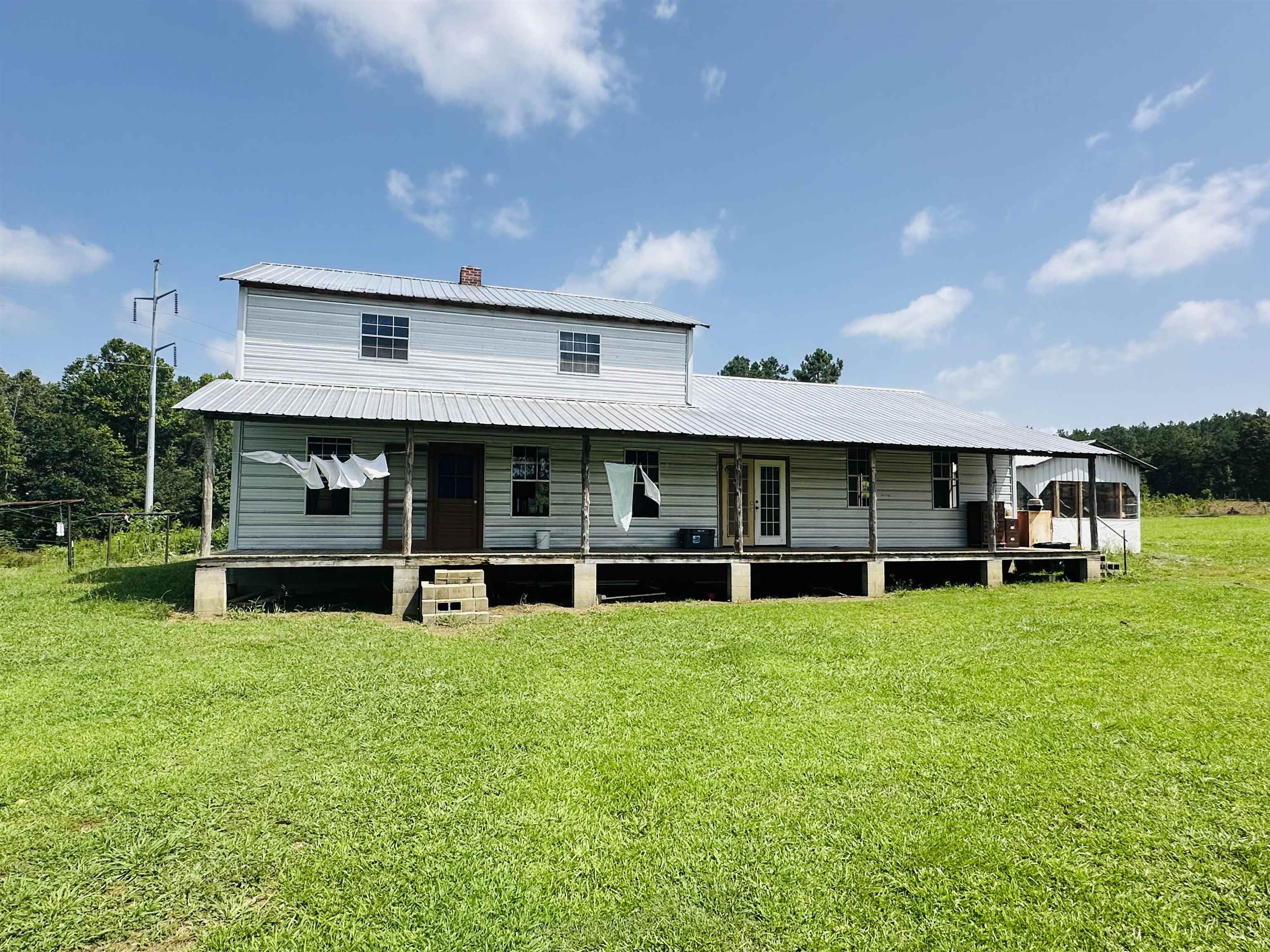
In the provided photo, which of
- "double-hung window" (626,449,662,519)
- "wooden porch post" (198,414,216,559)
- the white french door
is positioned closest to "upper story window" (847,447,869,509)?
the white french door

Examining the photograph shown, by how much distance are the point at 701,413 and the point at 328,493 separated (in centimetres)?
791

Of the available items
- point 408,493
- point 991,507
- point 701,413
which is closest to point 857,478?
point 991,507

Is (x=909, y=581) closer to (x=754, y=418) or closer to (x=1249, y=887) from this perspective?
(x=754, y=418)

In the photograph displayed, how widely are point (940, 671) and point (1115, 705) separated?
5.41ft

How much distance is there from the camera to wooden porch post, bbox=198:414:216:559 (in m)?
10.3

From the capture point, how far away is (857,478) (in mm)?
15742

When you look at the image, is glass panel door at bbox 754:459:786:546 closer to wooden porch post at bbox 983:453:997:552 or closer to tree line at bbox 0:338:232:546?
wooden porch post at bbox 983:453:997:552

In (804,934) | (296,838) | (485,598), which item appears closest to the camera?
(804,934)

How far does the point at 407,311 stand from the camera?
13.7 meters

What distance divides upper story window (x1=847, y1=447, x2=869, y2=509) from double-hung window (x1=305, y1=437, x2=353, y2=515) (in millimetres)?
11162

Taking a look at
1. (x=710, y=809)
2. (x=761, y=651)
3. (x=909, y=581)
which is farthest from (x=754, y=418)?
(x=710, y=809)

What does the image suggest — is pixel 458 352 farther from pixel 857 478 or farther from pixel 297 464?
pixel 857 478

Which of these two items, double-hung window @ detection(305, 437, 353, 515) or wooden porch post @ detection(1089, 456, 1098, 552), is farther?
wooden porch post @ detection(1089, 456, 1098, 552)

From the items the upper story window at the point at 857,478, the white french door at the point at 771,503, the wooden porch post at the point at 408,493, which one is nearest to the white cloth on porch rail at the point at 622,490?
the white french door at the point at 771,503
